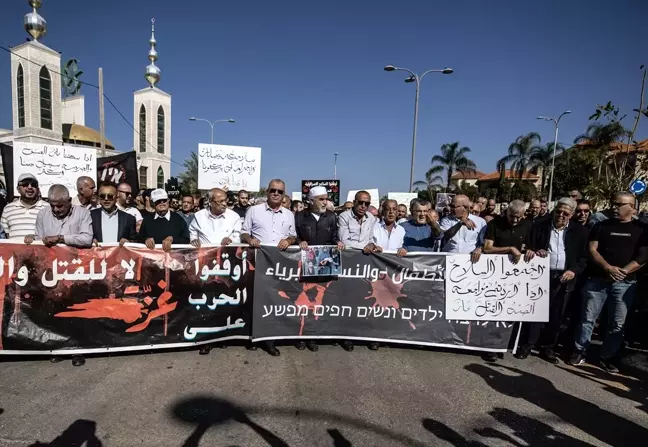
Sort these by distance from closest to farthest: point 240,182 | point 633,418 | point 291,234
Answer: point 633,418
point 291,234
point 240,182

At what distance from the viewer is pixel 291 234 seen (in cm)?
454

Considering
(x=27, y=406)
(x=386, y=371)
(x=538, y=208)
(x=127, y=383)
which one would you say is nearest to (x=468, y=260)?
(x=386, y=371)

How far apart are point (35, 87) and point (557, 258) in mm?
37526

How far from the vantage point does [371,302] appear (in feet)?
14.0

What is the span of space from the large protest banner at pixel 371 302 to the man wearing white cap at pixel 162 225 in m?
1.12

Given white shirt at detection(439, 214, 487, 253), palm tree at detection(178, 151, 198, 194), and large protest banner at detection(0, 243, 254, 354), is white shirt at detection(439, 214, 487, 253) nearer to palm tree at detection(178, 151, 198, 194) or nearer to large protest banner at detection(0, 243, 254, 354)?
large protest banner at detection(0, 243, 254, 354)

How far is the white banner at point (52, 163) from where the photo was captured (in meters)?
6.85

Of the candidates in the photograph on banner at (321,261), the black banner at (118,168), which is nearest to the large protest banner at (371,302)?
A: the photograph on banner at (321,261)

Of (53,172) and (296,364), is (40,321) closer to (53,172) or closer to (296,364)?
(296,364)

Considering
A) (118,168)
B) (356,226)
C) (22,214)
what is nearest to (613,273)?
(356,226)

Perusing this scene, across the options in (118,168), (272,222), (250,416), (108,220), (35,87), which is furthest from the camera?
(35,87)

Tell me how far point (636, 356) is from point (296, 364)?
13.9ft

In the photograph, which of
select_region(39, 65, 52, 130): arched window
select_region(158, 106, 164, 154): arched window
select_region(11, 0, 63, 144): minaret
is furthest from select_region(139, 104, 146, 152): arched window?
select_region(39, 65, 52, 130): arched window

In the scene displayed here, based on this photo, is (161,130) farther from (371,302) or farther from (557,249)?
(557,249)
